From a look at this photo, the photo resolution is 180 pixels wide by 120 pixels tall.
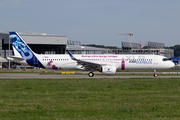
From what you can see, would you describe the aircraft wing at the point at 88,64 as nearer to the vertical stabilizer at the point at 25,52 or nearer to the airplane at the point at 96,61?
the airplane at the point at 96,61

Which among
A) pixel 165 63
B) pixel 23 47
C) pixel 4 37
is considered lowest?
pixel 165 63

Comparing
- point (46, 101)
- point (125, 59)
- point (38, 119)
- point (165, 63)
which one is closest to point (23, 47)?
point (125, 59)

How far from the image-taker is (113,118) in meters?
10.5

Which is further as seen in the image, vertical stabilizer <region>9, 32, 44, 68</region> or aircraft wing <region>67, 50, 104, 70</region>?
vertical stabilizer <region>9, 32, 44, 68</region>

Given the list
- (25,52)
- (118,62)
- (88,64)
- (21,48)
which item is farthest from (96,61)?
(21,48)

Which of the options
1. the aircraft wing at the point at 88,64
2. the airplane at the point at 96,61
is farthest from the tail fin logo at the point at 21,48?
the aircraft wing at the point at 88,64

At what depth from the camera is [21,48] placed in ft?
136

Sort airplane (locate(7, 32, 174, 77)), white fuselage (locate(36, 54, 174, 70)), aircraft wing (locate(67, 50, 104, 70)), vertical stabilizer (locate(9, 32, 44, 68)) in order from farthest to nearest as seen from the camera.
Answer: vertical stabilizer (locate(9, 32, 44, 68)), white fuselage (locate(36, 54, 174, 70)), airplane (locate(7, 32, 174, 77)), aircraft wing (locate(67, 50, 104, 70))

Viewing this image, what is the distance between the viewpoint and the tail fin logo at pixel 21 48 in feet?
134

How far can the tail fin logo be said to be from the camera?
41.0 m

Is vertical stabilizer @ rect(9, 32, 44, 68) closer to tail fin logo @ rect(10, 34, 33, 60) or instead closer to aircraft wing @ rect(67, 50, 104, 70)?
tail fin logo @ rect(10, 34, 33, 60)

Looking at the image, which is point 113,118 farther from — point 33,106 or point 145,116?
point 33,106

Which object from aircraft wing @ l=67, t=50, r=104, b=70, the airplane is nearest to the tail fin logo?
the airplane

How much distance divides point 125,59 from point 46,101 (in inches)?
1030
